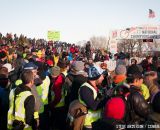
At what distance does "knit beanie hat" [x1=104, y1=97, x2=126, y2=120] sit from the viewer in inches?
181

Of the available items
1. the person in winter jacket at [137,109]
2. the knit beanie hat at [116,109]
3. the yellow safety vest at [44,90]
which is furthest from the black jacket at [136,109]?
the yellow safety vest at [44,90]

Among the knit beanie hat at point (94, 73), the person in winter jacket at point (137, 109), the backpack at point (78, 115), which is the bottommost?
the backpack at point (78, 115)

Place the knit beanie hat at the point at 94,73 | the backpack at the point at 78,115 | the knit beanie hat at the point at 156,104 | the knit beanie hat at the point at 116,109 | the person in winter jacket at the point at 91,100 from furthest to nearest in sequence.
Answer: the knit beanie hat at the point at 94,73, the backpack at the point at 78,115, the person in winter jacket at the point at 91,100, the knit beanie hat at the point at 156,104, the knit beanie hat at the point at 116,109

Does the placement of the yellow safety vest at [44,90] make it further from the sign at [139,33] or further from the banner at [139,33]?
the sign at [139,33]

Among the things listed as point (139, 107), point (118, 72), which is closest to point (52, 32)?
A: point (118, 72)

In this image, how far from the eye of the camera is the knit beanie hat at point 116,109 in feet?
15.1

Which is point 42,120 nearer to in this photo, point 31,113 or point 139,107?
point 31,113

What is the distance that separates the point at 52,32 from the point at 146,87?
1797 centimetres

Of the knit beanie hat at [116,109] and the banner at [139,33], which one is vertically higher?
the banner at [139,33]

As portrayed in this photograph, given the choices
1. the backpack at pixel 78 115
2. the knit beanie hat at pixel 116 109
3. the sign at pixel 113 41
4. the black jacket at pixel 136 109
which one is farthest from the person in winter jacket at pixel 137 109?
the sign at pixel 113 41

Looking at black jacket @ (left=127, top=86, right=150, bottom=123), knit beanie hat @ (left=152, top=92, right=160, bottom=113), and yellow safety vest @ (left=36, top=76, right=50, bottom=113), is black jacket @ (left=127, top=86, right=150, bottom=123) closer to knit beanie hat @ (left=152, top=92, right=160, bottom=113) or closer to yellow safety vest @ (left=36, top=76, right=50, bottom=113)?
knit beanie hat @ (left=152, top=92, right=160, bottom=113)

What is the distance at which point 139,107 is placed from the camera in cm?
462

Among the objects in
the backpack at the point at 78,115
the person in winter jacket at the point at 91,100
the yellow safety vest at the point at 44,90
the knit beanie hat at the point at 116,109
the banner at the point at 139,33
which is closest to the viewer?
the knit beanie hat at the point at 116,109

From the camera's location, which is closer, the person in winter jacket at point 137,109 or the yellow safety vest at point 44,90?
the person in winter jacket at point 137,109
